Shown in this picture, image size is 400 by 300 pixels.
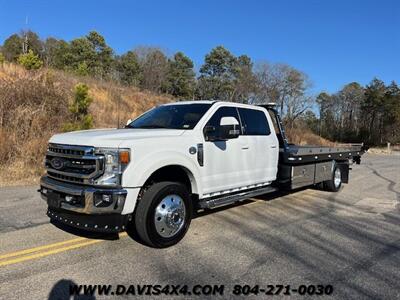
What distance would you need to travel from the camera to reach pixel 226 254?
5.24m

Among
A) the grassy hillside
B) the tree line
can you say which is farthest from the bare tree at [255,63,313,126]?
the grassy hillside

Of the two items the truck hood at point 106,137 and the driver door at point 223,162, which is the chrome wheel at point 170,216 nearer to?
the driver door at point 223,162

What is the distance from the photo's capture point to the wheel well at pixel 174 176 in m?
5.54

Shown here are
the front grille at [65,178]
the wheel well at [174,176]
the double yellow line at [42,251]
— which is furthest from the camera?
the wheel well at [174,176]

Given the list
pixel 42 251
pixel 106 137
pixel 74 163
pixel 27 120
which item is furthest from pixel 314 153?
pixel 27 120

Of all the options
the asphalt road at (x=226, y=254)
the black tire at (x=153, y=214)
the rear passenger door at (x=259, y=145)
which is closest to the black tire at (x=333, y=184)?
the asphalt road at (x=226, y=254)

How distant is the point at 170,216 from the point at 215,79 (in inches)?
2072

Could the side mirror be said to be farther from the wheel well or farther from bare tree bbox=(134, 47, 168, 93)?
bare tree bbox=(134, 47, 168, 93)

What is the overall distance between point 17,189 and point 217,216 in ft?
16.6

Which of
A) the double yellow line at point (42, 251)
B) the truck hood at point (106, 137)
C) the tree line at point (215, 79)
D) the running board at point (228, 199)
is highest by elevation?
the tree line at point (215, 79)

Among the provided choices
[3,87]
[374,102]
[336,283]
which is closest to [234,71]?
[374,102]

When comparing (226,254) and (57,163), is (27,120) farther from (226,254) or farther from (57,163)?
(226,254)

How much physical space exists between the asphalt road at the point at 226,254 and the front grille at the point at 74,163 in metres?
0.93

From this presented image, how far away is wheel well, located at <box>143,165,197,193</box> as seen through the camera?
5541 millimetres
